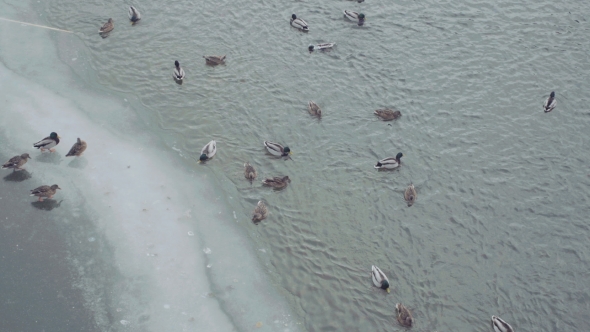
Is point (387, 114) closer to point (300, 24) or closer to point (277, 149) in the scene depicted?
point (277, 149)

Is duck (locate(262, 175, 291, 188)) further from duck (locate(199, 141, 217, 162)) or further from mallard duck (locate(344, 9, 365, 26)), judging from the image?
mallard duck (locate(344, 9, 365, 26))

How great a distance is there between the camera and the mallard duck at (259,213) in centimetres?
1411

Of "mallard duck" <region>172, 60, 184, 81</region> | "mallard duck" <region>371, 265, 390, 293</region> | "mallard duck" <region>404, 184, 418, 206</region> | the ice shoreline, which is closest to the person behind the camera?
the ice shoreline

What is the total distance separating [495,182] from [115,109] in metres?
10.6

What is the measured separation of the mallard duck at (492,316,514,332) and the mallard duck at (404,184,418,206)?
368 cm

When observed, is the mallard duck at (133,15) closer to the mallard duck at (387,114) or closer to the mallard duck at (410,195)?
the mallard duck at (387,114)

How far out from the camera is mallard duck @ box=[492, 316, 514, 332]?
1219cm

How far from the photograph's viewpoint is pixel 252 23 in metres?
20.8

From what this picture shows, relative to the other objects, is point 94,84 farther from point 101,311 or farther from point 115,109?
point 101,311

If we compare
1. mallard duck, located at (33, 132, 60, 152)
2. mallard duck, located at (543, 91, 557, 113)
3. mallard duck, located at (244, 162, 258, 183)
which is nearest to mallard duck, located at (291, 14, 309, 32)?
mallard duck, located at (244, 162, 258, 183)

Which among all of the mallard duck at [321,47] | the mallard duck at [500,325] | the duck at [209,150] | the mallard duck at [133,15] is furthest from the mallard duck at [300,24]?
the mallard duck at [500,325]

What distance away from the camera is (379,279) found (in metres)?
12.8

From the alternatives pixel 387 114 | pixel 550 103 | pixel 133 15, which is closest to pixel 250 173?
pixel 387 114

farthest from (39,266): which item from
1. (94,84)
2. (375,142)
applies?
(375,142)
